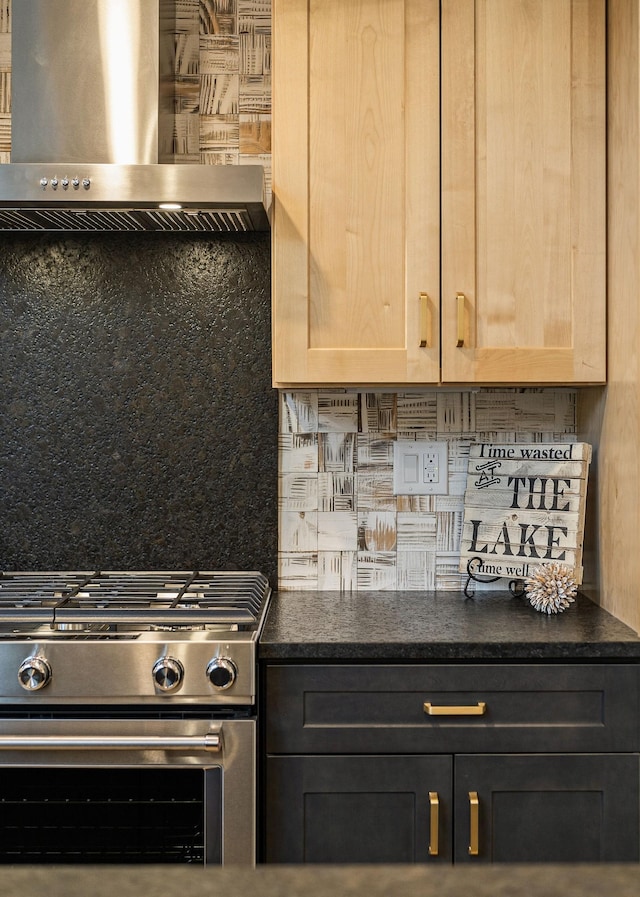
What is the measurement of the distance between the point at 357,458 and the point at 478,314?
0.55 meters

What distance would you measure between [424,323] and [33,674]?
1.15 metres

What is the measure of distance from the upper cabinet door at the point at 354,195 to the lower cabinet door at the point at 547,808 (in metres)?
0.88

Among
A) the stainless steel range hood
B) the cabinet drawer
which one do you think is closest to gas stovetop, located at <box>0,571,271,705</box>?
the cabinet drawer

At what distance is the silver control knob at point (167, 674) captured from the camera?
1.60 m

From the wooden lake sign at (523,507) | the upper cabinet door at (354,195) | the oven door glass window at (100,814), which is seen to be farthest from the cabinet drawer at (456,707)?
the upper cabinet door at (354,195)

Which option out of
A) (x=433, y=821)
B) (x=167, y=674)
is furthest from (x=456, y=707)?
(x=167, y=674)

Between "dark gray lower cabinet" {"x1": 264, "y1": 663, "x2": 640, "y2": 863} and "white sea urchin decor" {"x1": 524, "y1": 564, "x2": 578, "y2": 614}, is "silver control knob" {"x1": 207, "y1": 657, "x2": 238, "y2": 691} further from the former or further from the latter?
"white sea urchin decor" {"x1": 524, "y1": 564, "x2": 578, "y2": 614}

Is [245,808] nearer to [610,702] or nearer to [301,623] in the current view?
[301,623]

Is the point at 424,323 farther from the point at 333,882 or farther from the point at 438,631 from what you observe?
the point at 333,882

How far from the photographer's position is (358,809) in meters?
1.65

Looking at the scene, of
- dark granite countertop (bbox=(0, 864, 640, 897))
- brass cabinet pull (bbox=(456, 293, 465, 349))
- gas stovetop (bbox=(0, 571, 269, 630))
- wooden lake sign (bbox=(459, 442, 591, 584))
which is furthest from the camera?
wooden lake sign (bbox=(459, 442, 591, 584))

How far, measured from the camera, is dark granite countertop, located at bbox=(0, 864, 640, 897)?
1.36ft

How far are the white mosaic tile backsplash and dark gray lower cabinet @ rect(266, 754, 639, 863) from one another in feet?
2.14

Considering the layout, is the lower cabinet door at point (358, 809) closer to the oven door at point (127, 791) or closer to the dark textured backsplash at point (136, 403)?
the oven door at point (127, 791)
